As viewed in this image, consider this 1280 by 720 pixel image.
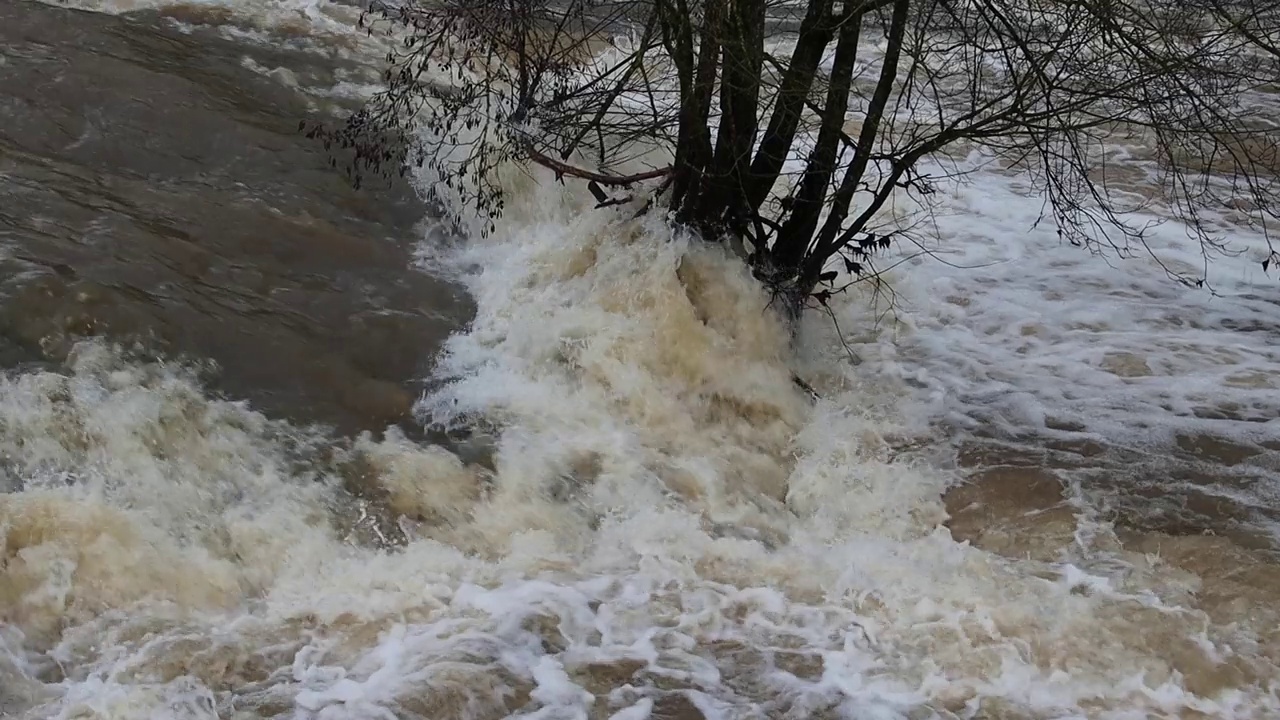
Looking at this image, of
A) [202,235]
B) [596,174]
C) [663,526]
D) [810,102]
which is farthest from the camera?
[596,174]

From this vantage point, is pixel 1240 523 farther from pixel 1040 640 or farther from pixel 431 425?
pixel 431 425

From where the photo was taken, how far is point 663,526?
4.98 m

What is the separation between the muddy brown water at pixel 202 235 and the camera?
533 cm

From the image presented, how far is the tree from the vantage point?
5445 mm

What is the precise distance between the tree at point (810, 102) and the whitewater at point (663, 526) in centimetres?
46

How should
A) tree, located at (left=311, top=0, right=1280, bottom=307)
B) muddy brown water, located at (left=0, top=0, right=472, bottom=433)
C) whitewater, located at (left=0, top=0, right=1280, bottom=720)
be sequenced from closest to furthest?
whitewater, located at (left=0, top=0, right=1280, bottom=720), muddy brown water, located at (left=0, top=0, right=472, bottom=433), tree, located at (left=311, top=0, right=1280, bottom=307)

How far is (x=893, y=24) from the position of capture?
5.58m

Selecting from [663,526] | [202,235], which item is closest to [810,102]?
[663,526]

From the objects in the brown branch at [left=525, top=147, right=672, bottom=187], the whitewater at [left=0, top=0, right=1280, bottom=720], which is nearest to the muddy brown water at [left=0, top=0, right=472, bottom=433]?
the whitewater at [left=0, top=0, right=1280, bottom=720]

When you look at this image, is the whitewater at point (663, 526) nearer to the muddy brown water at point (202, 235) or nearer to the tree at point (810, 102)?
the muddy brown water at point (202, 235)

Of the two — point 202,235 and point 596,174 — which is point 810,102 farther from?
point 202,235

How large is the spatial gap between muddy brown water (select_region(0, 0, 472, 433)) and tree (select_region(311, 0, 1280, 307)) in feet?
2.16

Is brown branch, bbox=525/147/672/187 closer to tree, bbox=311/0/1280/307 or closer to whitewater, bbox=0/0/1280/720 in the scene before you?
tree, bbox=311/0/1280/307

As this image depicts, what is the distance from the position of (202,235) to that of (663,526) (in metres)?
3.21
